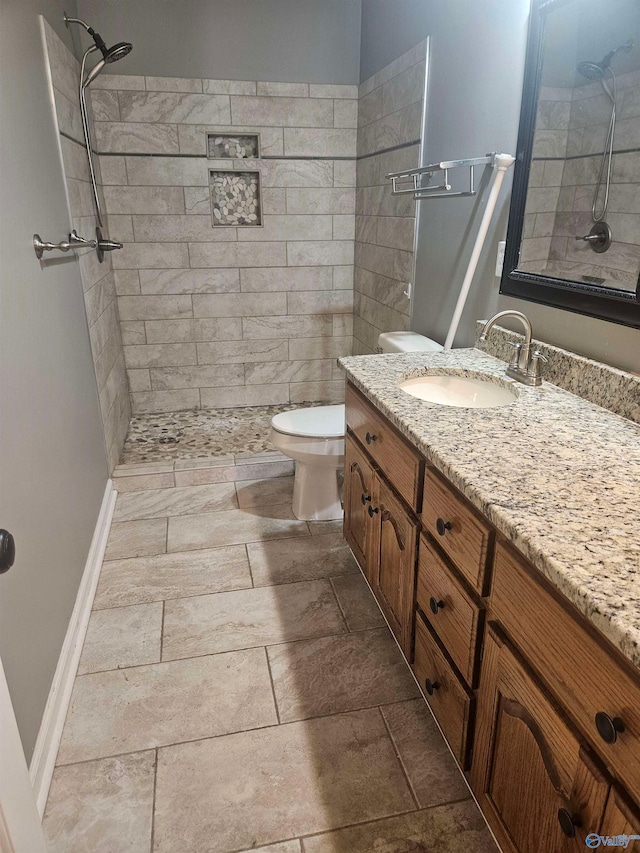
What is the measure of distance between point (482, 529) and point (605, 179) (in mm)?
1050

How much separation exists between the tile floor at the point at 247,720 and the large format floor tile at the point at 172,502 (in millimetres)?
253

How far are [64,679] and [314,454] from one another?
1.24 meters

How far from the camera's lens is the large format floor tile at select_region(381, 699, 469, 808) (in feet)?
4.68

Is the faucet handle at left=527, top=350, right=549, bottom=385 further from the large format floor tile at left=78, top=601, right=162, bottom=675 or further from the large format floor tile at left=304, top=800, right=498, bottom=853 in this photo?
the large format floor tile at left=78, top=601, right=162, bottom=675

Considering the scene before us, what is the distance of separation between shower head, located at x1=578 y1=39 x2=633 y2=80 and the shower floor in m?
2.21

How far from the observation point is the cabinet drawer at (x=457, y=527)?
1.13m

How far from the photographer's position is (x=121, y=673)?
1.78 metres

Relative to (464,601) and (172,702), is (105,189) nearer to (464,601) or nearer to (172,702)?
(172,702)

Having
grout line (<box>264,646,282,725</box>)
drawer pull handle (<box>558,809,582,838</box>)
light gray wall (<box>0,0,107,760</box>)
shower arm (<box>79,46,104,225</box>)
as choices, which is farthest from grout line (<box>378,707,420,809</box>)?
shower arm (<box>79,46,104,225</box>)

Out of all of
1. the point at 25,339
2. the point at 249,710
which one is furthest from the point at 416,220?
the point at 249,710

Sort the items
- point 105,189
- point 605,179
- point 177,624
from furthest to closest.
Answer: point 105,189 < point 177,624 < point 605,179

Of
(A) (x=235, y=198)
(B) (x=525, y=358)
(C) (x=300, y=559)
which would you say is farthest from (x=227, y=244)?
(B) (x=525, y=358)

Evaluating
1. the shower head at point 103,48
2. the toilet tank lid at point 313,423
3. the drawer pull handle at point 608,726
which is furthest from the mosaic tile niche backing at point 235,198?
the drawer pull handle at point 608,726

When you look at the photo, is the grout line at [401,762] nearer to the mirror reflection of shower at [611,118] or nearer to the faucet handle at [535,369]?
the faucet handle at [535,369]
